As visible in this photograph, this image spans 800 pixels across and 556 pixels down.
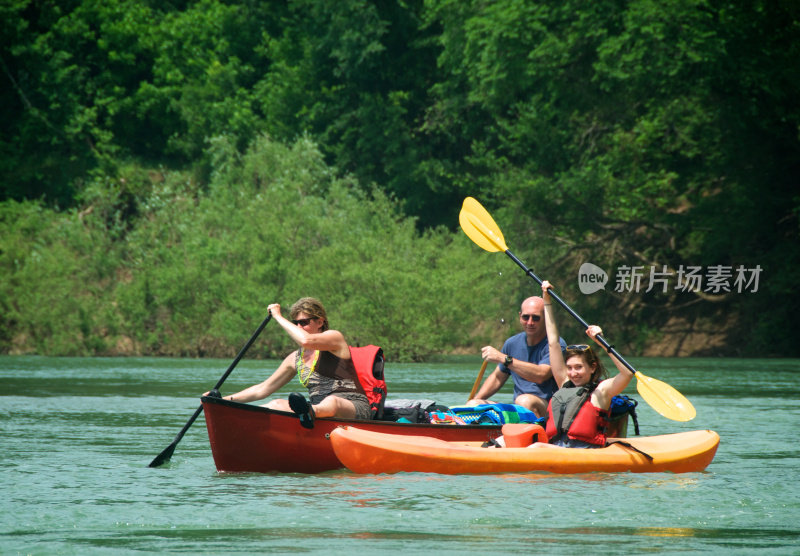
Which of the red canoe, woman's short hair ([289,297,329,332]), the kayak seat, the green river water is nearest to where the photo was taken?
the green river water

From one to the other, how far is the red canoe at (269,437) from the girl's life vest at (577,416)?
0.90 meters

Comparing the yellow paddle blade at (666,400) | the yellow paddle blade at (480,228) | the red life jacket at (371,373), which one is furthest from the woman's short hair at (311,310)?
the yellow paddle blade at (480,228)

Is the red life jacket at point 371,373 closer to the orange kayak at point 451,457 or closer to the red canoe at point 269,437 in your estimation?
the red canoe at point 269,437

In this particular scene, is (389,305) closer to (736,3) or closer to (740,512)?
(736,3)

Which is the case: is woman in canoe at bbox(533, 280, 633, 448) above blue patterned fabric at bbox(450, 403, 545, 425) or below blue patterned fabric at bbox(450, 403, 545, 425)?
above

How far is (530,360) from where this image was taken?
9148mm

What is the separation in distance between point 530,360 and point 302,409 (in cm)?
209

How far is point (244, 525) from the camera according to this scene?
6.20m

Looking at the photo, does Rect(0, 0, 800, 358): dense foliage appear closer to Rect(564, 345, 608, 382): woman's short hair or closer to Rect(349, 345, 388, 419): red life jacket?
Rect(349, 345, 388, 419): red life jacket

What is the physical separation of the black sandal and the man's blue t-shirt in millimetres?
1801

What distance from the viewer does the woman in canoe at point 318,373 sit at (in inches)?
311

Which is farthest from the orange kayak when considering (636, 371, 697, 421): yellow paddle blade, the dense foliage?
the dense foliage

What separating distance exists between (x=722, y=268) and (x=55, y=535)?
73.2ft

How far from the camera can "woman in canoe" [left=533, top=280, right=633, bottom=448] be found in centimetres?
784
